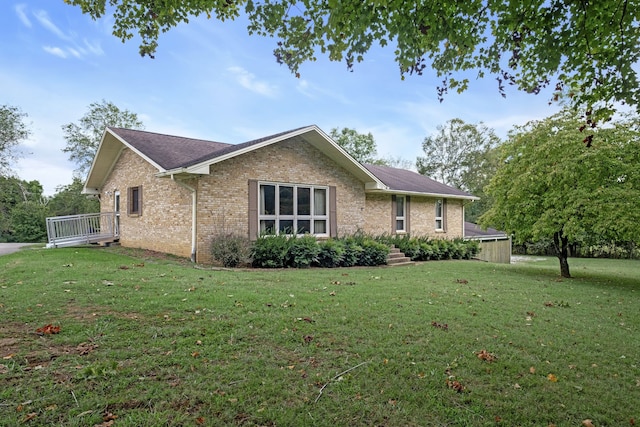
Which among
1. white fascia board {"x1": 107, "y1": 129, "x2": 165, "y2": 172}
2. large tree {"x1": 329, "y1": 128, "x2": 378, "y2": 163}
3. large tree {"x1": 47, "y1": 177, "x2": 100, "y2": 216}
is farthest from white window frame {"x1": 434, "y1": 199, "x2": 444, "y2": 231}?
large tree {"x1": 47, "y1": 177, "x2": 100, "y2": 216}

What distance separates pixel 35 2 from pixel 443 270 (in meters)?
Result: 13.3

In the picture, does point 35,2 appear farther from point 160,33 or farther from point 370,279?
point 370,279

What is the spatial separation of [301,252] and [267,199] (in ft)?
8.19

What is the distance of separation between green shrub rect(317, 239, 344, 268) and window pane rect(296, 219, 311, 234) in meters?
1.57

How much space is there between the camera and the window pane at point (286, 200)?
13.3 metres

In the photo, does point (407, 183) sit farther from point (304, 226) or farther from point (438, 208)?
point (304, 226)

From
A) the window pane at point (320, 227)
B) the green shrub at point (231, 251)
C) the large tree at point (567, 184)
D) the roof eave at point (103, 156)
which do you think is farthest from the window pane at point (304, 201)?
the roof eave at point (103, 156)

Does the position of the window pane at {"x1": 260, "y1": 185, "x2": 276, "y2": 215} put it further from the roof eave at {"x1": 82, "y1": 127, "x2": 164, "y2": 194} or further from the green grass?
the green grass

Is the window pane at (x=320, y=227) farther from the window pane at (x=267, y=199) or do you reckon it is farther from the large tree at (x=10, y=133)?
the large tree at (x=10, y=133)

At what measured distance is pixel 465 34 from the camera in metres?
5.03

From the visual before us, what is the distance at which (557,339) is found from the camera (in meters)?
4.94

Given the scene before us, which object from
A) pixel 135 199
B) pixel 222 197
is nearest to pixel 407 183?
pixel 222 197

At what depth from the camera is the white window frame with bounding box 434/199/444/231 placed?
1976 centimetres

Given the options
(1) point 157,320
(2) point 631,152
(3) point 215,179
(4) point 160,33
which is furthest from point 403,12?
(2) point 631,152
